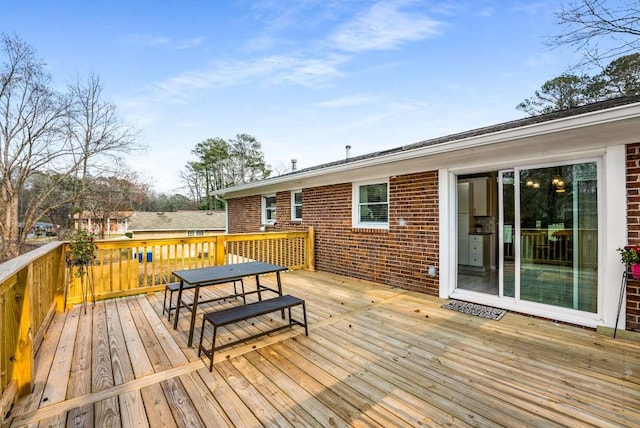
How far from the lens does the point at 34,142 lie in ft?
43.3

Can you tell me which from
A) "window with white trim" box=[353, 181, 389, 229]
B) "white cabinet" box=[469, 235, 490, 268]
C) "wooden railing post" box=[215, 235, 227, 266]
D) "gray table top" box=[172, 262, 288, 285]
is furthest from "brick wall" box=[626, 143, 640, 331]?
"wooden railing post" box=[215, 235, 227, 266]

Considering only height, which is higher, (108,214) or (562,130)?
(562,130)

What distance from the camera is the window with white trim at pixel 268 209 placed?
9242 millimetres

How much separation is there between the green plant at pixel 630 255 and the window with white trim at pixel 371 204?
3.33 meters

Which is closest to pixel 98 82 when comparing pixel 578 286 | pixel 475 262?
pixel 475 262

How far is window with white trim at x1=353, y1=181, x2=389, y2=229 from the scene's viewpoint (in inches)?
230

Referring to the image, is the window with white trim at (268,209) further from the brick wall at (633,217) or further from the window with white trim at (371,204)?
the brick wall at (633,217)

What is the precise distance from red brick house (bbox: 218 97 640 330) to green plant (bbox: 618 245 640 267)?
0.66ft

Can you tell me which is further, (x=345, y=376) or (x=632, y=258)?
(x=632, y=258)

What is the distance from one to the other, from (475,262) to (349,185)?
137 inches

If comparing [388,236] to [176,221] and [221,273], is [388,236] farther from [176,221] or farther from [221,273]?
[176,221]

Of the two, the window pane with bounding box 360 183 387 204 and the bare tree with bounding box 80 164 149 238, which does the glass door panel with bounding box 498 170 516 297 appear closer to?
the window pane with bounding box 360 183 387 204

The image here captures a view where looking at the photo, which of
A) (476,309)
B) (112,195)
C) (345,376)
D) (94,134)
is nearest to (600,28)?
(476,309)

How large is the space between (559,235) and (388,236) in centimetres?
264
